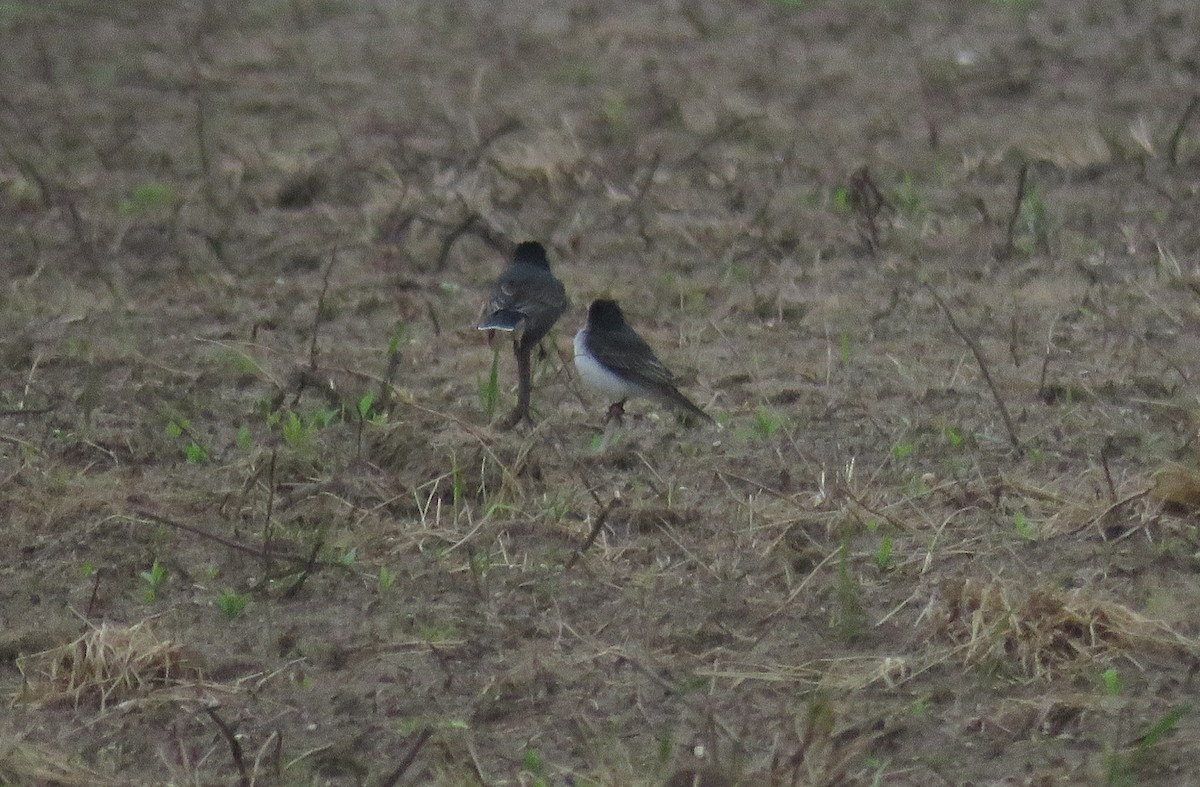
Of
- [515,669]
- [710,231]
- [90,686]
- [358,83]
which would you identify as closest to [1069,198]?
[710,231]

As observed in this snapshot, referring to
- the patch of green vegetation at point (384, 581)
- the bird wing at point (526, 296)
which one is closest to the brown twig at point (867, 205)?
the bird wing at point (526, 296)

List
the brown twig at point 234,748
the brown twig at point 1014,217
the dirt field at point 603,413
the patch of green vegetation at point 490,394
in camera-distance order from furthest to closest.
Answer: the brown twig at point 1014,217, the patch of green vegetation at point 490,394, the dirt field at point 603,413, the brown twig at point 234,748

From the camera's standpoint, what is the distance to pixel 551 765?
4.92 m

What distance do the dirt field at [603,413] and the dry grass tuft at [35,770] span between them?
0.04 feet

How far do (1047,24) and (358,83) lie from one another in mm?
4412

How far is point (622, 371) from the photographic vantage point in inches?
288

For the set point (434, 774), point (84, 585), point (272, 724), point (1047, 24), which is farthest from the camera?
point (1047, 24)

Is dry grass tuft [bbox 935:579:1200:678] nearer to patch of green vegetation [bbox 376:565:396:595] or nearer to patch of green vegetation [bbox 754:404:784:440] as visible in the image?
patch of green vegetation [bbox 376:565:396:595]

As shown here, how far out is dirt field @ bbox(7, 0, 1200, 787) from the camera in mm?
5191

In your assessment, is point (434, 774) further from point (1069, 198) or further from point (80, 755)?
point (1069, 198)

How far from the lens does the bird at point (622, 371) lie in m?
7.31

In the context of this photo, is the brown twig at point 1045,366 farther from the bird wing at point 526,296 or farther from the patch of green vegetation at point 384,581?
the patch of green vegetation at point 384,581

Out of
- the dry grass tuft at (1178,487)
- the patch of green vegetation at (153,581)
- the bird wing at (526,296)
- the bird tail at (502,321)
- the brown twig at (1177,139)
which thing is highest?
the dry grass tuft at (1178,487)

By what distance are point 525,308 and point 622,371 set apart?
0.50m
